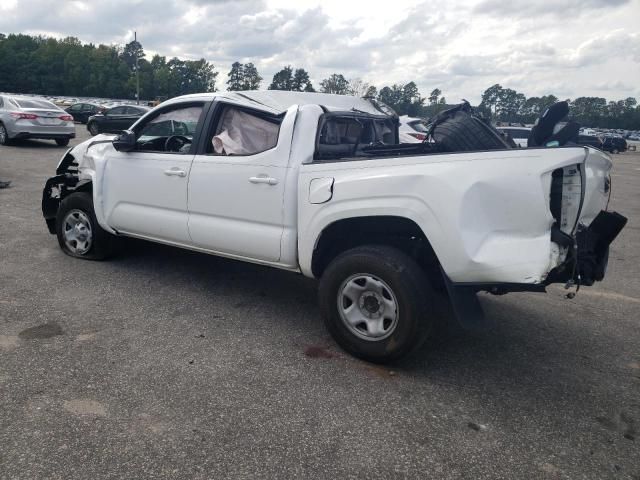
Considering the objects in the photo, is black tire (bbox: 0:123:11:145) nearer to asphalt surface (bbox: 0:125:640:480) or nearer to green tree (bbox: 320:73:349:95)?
asphalt surface (bbox: 0:125:640:480)

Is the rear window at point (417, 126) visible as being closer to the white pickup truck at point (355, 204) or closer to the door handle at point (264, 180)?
the white pickup truck at point (355, 204)

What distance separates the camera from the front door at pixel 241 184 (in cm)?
379

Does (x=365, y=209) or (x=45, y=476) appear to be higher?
(x=365, y=209)

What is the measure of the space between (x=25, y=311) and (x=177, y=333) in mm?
1271

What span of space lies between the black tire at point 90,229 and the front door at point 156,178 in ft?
1.03

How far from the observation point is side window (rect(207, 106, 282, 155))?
397 cm

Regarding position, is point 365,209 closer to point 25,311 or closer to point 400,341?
point 400,341

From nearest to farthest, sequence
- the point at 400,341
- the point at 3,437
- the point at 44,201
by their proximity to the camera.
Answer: the point at 3,437, the point at 400,341, the point at 44,201

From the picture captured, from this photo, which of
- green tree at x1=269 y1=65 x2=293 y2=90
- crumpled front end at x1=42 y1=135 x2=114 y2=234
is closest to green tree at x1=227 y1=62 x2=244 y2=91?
green tree at x1=269 y1=65 x2=293 y2=90

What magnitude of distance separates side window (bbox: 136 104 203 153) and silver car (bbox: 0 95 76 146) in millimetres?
12005

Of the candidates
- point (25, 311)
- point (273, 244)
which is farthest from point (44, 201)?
point (273, 244)

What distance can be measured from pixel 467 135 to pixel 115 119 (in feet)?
67.9

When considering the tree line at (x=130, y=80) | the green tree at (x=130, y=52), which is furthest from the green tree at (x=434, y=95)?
the green tree at (x=130, y=52)

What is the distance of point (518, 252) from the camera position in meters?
2.88
